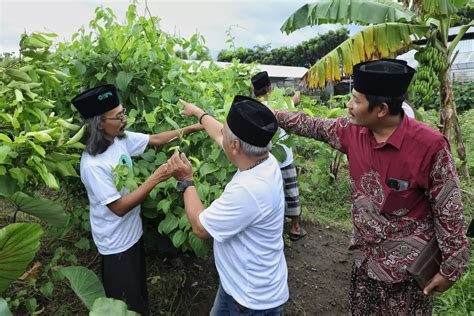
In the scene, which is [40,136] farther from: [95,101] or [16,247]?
[95,101]

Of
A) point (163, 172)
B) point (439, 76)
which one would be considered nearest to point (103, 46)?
point (163, 172)

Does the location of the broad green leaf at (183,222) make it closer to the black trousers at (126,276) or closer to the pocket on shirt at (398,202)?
the black trousers at (126,276)

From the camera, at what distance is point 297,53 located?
3234 centimetres

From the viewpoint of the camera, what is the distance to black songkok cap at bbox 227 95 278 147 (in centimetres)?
163

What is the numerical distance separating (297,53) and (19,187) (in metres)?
32.3

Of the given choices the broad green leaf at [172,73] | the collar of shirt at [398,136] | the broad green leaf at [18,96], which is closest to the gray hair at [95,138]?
the broad green leaf at [18,96]

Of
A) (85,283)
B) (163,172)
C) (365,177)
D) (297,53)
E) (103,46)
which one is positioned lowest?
(297,53)

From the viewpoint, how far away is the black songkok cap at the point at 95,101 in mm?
2107

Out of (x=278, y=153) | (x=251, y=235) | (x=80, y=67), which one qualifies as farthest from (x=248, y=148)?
(x=80, y=67)

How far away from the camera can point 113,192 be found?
81.7 inches

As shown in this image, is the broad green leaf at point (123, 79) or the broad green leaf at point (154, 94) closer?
the broad green leaf at point (123, 79)

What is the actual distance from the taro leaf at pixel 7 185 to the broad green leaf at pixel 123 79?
0.96 metres

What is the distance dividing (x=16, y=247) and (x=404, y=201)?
1572 mm

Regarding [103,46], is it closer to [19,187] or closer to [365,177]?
[19,187]
